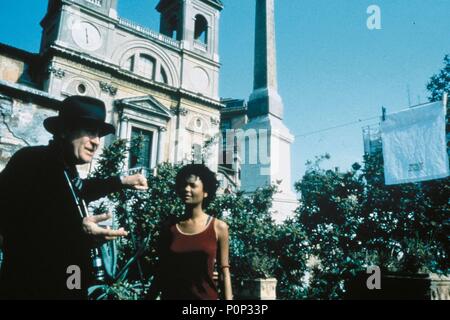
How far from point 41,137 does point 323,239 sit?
311 inches

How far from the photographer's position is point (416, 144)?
6.28m

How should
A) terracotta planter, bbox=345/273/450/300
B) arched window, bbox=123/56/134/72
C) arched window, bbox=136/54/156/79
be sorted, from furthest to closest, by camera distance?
arched window, bbox=136/54/156/79, arched window, bbox=123/56/134/72, terracotta planter, bbox=345/273/450/300

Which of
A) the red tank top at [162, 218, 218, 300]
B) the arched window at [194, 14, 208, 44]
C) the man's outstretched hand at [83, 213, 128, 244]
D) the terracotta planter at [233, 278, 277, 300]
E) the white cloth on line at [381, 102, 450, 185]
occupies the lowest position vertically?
the terracotta planter at [233, 278, 277, 300]

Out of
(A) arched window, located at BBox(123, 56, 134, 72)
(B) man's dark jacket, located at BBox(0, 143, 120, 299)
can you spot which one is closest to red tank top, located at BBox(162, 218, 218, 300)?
(B) man's dark jacket, located at BBox(0, 143, 120, 299)

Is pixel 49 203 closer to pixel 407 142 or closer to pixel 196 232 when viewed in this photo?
pixel 196 232

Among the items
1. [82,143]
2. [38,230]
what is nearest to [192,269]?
[38,230]

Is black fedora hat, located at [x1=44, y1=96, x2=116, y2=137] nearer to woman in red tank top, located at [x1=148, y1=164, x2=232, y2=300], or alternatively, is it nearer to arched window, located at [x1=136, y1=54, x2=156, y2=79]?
woman in red tank top, located at [x1=148, y1=164, x2=232, y2=300]

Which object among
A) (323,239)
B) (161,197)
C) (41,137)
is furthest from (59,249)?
(323,239)

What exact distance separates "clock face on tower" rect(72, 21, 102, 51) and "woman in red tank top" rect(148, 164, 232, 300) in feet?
62.4

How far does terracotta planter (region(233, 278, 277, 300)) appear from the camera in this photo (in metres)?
6.34

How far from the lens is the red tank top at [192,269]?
220 cm

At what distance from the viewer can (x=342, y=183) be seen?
10273mm

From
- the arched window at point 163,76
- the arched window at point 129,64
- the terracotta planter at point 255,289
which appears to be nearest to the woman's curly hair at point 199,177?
the terracotta planter at point 255,289
